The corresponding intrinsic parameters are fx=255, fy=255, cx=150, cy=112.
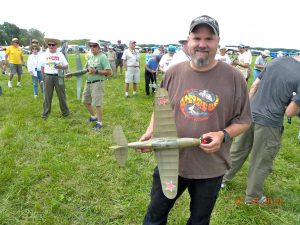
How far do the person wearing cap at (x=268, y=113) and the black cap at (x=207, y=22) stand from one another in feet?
4.94

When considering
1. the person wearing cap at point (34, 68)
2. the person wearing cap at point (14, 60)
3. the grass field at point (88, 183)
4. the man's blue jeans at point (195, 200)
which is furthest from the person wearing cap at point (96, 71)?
the person wearing cap at point (14, 60)

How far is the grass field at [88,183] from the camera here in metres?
3.35

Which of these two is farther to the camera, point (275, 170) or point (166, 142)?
point (275, 170)

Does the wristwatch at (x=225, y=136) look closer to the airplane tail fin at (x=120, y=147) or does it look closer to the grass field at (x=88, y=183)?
the airplane tail fin at (x=120, y=147)

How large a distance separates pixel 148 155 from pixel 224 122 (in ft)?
10.5

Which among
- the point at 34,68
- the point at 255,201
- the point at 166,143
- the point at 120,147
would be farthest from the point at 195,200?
the point at 34,68

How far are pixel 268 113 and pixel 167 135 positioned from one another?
1797 mm

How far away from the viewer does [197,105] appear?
1983mm

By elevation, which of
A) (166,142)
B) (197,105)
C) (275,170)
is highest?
(197,105)

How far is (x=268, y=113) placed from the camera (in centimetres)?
319

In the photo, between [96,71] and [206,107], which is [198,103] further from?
[96,71]

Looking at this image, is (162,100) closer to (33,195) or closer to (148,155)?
(33,195)

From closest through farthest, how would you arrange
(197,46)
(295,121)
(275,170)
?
(197,46), (275,170), (295,121)

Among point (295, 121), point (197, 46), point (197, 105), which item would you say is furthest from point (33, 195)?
point (295, 121)
